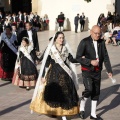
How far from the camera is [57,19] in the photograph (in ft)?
→ 92.6

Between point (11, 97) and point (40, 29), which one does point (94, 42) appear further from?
point (40, 29)

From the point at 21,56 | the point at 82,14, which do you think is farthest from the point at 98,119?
the point at 82,14

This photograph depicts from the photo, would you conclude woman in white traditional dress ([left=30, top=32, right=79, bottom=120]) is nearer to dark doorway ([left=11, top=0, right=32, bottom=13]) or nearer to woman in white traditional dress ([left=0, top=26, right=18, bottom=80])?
woman in white traditional dress ([left=0, top=26, right=18, bottom=80])

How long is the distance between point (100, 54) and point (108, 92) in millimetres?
2436

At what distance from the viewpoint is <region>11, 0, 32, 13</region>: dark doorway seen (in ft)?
119

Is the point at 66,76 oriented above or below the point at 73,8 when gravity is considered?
below

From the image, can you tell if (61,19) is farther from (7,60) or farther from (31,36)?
(31,36)

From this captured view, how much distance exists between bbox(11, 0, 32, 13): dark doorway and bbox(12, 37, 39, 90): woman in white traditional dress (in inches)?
1085

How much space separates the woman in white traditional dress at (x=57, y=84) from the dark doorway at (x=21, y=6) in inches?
1191

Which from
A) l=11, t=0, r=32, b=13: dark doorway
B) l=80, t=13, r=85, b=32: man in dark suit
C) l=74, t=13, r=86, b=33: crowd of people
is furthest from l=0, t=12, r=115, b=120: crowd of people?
l=11, t=0, r=32, b=13: dark doorway

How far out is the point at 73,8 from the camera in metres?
29.0

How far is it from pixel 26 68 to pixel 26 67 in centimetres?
2

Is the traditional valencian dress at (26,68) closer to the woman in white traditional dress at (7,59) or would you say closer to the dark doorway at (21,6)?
the woman in white traditional dress at (7,59)

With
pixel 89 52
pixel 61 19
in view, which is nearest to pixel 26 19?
pixel 61 19
